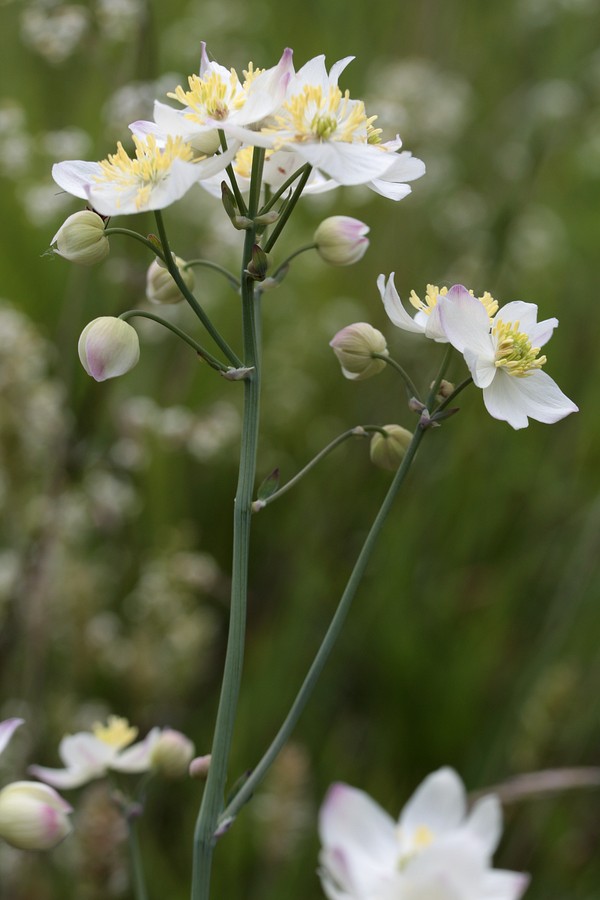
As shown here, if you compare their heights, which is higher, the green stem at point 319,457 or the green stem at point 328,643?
the green stem at point 319,457

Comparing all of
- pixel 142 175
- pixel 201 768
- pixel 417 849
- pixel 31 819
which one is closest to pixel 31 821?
pixel 31 819

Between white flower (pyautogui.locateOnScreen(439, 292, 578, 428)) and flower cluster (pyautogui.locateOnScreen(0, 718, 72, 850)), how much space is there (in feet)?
1.28

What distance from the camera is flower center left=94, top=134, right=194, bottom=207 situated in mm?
647

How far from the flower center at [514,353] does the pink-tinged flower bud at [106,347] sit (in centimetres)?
25

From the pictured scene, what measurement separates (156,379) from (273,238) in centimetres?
143

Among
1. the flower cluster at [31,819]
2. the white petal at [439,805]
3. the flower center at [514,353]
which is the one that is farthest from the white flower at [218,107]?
the white petal at [439,805]

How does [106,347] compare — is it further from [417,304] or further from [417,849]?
[417,849]

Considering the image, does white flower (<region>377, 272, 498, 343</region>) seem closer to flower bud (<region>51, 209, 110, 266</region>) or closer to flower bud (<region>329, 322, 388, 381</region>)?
flower bud (<region>329, 322, 388, 381</region>)

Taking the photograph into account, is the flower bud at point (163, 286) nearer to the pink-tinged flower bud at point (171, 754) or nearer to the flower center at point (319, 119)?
the flower center at point (319, 119)

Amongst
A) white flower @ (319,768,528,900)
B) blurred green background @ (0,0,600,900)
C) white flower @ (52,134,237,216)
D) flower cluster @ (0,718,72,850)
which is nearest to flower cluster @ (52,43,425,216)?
white flower @ (52,134,237,216)

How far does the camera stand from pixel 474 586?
182 cm

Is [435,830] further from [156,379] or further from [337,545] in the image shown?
[156,379]

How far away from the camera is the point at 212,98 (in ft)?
2.15

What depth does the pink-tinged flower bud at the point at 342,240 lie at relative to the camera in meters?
0.76
